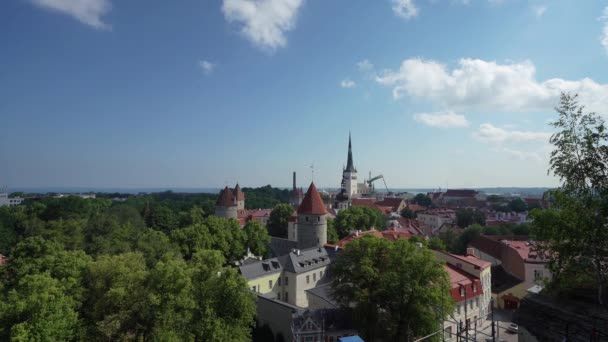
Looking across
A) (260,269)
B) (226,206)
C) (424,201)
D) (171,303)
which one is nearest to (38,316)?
(171,303)

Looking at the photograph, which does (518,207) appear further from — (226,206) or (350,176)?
(226,206)

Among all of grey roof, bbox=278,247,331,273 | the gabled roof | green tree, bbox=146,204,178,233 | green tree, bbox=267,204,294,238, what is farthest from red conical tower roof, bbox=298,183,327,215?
the gabled roof

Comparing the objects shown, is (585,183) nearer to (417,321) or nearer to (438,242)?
(417,321)

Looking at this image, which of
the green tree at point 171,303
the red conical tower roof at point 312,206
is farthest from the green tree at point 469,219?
the green tree at point 171,303

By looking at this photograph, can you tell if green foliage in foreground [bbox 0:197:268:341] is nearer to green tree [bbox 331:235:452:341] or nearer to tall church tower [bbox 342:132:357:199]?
green tree [bbox 331:235:452:341]

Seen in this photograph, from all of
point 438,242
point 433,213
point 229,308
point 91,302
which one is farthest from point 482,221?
point 91,302
